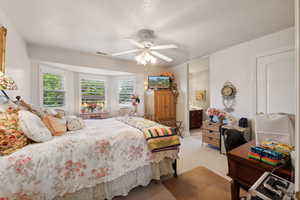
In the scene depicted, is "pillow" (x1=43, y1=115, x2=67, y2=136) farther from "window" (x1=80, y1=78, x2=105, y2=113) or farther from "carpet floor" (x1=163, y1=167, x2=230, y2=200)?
"window" (x1=80, y1=78, x2=105, y2=113)

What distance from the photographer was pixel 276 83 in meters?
2.31

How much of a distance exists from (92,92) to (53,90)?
3.55ft

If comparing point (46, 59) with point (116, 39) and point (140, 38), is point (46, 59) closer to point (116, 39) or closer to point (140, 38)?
point (116, 39)

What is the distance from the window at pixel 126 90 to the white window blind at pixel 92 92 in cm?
65

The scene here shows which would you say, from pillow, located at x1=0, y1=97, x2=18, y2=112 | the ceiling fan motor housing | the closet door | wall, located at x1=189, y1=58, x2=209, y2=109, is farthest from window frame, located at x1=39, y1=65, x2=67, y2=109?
wall, located at x1=189, y1=58, x2=209, y2=109

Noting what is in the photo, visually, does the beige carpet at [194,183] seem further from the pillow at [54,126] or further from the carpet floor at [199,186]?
the pillow at [54,126]

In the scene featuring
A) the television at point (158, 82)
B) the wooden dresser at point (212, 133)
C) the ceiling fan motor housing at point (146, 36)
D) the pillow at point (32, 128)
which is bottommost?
the wooden dresser at point (212, 133)

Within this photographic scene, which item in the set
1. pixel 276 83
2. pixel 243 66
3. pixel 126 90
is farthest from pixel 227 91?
pixel 126 90

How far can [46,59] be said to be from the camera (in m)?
2.85

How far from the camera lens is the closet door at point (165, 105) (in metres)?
3.98

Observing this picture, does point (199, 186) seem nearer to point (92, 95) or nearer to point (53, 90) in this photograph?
point (92, 95)

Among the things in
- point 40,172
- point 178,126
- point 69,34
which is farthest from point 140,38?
point 178,126

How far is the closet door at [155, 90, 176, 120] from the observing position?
13.1 feet

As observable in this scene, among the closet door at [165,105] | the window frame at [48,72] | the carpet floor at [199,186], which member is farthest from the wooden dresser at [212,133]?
A: the window frame at [48,72]
